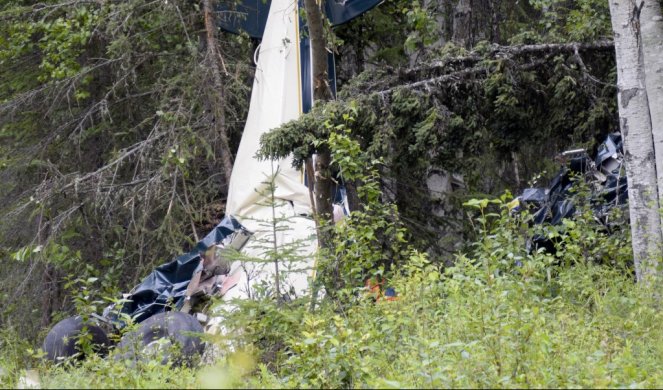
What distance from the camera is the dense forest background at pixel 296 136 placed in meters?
8.08

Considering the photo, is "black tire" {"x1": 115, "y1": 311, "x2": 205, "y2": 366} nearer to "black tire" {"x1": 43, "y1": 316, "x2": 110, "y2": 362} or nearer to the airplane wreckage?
the airplane wreckage

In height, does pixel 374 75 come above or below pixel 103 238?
above

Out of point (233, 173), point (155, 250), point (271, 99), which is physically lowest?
point (155, 250)

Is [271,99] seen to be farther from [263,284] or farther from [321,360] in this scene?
[321,360]

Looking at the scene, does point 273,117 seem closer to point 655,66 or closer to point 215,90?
point 215,90

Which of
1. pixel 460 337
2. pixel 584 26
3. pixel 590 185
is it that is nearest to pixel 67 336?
pixel 460 337

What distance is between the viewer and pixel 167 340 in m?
6.15

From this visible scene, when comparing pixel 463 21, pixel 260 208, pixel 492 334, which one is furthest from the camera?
pixel 463 21

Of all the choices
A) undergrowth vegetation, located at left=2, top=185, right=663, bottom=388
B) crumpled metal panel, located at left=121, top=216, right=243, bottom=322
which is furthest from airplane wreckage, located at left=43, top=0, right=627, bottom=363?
undergrowth vegetation, located at left=2, top=185, right=663, bottom=388

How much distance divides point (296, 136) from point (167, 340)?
3.28 metres

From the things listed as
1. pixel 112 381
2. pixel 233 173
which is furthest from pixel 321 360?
pixel 233 173

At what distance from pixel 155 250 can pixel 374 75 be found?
13.7 ft

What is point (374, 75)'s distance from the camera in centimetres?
961

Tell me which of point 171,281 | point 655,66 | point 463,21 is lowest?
point 171,281
